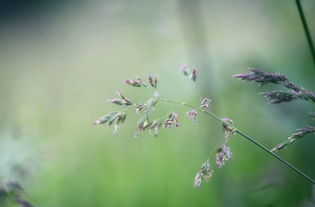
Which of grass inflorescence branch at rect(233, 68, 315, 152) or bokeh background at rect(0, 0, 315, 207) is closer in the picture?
grass inflorescence branch at rect(233, 68, 315, 152)

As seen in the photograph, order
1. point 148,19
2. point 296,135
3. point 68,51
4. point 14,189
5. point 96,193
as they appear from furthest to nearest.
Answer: point 68,51 < point 148,19 < point 96,193 < point 14,189 < point 296,135

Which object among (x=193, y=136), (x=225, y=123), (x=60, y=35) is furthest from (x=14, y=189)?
(x=60, y=35)

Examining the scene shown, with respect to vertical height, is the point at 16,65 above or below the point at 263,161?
above

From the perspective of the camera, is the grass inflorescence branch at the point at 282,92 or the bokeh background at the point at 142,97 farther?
the bokeh background at the point at 142,97

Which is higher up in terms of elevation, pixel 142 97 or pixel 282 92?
pixel 282 92

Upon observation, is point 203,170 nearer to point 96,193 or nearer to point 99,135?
point 96,193

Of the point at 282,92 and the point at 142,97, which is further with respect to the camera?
the point at 142,97

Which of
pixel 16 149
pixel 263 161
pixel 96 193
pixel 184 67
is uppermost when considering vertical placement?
pixel 184 67

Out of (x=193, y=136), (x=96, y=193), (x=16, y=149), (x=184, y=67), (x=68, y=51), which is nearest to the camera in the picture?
(x=184, y=67)
